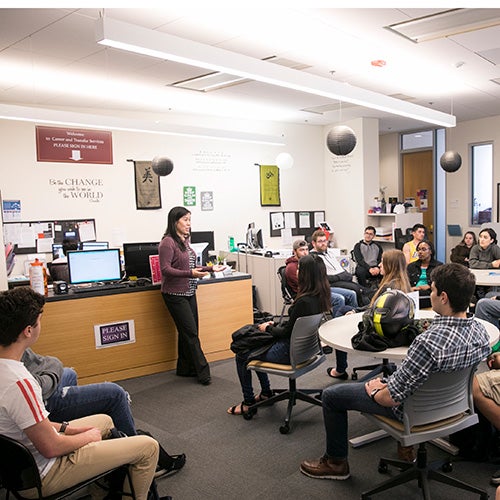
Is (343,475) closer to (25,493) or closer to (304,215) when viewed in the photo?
(25,493)

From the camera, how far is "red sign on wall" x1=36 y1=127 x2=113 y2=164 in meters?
6.61

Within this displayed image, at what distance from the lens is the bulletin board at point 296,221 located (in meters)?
8.96

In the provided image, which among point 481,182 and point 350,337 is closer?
point 350,337

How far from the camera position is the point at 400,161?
10.8 meters

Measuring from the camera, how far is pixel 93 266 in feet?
14.9

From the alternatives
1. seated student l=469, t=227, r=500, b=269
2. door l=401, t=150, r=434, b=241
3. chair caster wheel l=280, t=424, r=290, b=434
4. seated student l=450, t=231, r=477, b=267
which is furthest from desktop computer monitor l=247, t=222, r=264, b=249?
door l=401, t=150, r=434, b=241

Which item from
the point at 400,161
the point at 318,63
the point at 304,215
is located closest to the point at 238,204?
the point at 304,215

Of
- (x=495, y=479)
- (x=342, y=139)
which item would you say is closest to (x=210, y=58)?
(x=342, y=139)

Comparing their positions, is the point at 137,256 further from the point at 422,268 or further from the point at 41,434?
the point at 41,434

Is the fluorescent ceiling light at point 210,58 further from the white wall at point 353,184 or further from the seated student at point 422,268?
the white wall at point 353,184

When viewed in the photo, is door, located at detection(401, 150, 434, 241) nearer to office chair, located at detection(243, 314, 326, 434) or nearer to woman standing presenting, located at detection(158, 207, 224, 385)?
woman standing presenting, located at detection(158, 207, 224, 385)

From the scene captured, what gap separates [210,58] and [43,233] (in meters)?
4.22

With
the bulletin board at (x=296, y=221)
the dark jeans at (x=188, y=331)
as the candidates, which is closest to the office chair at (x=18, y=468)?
the dark jeans at (x=188, y=331)

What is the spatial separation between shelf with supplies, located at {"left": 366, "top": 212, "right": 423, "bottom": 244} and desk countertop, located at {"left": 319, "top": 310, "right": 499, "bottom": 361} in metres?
5.50
